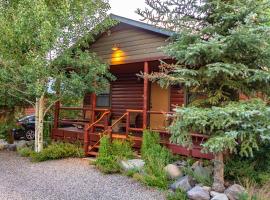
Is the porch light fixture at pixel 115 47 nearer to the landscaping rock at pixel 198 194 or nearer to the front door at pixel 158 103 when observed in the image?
the front door at pixel 158 103

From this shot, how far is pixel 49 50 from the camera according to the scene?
977 centimetres

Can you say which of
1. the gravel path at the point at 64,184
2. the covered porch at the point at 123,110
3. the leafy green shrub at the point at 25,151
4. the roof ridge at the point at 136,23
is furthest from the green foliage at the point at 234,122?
the leafy green shrub at the point at 25,151

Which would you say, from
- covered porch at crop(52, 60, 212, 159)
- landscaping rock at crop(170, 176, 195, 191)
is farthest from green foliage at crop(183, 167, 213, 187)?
covered porch at crop(52, 60, 212, 159)

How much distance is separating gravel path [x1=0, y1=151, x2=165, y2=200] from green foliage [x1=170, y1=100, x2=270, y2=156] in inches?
68.0

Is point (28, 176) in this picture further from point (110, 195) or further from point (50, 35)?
point (50, 35)

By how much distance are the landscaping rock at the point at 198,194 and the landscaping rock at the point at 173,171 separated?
1063 millimetres

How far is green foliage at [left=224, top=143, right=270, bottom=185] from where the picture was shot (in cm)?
674

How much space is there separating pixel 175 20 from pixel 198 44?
4.42ft

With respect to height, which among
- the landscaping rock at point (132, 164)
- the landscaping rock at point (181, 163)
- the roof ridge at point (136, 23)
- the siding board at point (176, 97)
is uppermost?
the roof ridge at point (136, 23)

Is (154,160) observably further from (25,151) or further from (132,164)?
(25,151)

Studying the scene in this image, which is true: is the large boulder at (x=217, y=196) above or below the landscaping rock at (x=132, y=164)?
below

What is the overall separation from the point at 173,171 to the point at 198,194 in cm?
135

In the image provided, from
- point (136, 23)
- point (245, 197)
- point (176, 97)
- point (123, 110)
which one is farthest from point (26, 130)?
point (245, 197)

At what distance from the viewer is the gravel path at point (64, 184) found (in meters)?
6.51
